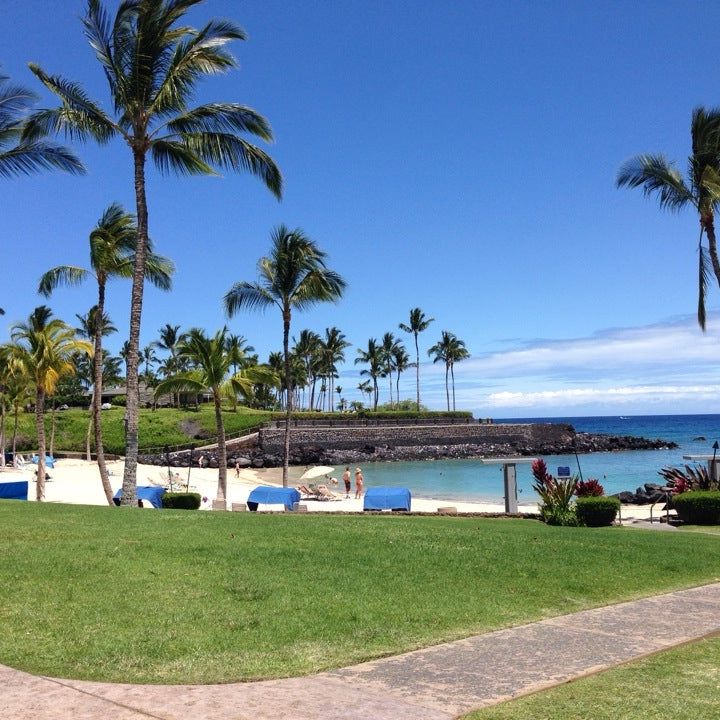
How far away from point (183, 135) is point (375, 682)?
16.3 metres

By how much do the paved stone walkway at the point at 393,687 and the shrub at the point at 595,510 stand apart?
994 cm

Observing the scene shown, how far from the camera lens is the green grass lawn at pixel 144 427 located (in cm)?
6662

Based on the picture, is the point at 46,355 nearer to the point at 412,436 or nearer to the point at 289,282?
the point at 289,282

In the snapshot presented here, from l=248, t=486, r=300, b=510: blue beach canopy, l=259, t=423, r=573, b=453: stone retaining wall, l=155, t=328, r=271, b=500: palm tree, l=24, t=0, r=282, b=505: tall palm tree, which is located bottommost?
l=248, t=486, r=300, b=510: blue beach canopy

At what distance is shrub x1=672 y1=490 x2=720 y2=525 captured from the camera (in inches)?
693

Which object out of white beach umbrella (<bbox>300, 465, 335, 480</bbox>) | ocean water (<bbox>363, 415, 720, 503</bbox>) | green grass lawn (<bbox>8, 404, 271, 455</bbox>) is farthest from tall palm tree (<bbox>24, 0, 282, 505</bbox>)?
green grass lawn (<bbox>8, 404, 271, 455</bbox>)

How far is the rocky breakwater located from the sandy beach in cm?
535

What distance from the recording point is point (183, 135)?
60.9ft

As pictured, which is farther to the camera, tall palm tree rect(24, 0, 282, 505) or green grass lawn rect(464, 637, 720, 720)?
tall palm tree rect(24, 0, 282, 505)

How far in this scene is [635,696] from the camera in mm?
4980

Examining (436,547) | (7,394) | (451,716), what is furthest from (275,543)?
(7,394)

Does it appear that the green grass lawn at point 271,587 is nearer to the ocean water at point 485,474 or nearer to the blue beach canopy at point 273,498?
the blue beach canopy at point 273,498

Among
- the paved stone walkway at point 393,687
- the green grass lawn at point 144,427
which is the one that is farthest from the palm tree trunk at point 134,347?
the green grass lawn at point 144,427

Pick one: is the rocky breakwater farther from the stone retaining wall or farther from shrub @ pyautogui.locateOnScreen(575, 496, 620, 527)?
shrub @ pyautogui.locateOnScreen(575, 496, 620, 527)
